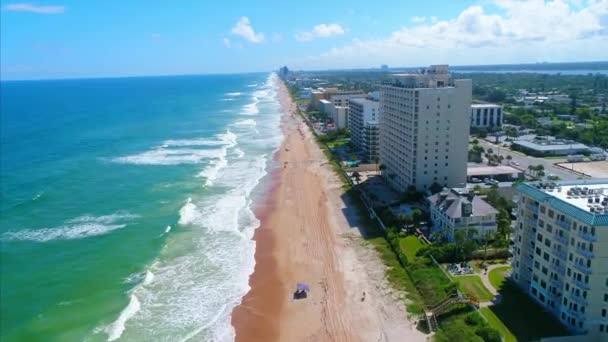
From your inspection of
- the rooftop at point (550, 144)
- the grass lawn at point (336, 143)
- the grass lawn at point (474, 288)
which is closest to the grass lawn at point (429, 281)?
the grass lawn at point (474, 288)

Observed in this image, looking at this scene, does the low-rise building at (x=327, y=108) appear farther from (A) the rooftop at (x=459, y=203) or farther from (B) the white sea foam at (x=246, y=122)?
(A) the rooftop at (x=459, y=203)

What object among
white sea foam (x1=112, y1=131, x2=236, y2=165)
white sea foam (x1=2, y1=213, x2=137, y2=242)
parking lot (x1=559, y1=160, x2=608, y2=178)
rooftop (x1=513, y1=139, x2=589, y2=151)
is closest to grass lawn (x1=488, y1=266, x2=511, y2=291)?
parking lot (x1=559, y1=160, x2=608, y2=178)

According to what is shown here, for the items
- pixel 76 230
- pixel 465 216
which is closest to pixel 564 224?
pixel 465 216

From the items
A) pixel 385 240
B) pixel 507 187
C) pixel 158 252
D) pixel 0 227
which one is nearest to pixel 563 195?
pixel 385 240

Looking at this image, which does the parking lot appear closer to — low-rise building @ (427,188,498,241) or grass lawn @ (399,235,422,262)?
low-rise building @ (427,188,498,241)

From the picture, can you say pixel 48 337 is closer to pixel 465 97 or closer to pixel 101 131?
pixel 465 97

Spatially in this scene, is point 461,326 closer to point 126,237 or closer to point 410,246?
point 410,246
